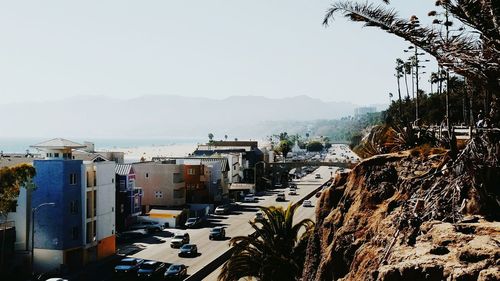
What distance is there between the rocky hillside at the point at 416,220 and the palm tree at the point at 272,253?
6648mm

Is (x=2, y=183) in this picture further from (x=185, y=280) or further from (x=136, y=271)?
(x=185, y=280)

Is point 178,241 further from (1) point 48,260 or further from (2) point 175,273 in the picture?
(1) point 48,260

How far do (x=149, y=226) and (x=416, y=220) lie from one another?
204ft

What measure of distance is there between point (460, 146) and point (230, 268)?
1350 centimetres

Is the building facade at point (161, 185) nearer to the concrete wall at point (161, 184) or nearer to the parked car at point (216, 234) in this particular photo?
the concrete wall at point (161, 184)

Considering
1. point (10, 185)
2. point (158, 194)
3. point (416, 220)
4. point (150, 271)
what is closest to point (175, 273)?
point (150, 271)

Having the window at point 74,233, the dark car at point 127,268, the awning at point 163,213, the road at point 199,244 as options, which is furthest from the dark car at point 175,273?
the awning at point 163,213

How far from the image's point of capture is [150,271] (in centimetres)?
4669

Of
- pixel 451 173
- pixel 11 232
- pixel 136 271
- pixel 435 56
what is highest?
pixel 435 56

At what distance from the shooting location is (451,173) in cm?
1405

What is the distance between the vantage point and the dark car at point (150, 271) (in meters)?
46.4

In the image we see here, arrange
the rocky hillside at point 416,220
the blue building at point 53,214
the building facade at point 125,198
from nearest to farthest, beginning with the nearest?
the rocky hillside at point 416,220 < the blue building at point 53,214 < the building facade at point 125,198

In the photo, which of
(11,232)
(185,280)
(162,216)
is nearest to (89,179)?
(11,232)

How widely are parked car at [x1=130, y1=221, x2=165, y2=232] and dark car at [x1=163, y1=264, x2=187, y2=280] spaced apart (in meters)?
24.5
